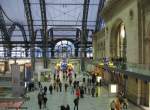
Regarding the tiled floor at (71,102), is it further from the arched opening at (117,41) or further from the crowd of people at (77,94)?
the arched opening at (117,41)

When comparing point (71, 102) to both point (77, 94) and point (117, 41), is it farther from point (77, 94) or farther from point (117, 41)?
point (117, 41)

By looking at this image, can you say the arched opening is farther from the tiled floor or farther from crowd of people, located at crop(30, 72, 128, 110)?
the tiled floor

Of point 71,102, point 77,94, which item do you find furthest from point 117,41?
point 71,102

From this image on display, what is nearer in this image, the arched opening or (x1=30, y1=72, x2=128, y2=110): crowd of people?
(x1=30, y1=72, x2=128, y2=110): crowd of people

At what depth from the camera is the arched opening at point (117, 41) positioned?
44253mm

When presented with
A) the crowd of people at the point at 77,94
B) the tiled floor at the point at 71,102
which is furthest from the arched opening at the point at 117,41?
the tiled floor at the point at 71,102

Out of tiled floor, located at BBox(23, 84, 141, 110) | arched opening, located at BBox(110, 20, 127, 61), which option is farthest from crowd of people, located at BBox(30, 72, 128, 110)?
arched opening, located at BBox(110, 20, 127, 61)

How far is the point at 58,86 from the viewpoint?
44125 mm

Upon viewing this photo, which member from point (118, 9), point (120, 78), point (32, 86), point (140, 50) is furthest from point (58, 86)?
point (140, 50)

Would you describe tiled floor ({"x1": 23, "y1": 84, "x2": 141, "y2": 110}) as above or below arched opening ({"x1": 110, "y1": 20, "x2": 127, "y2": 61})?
below

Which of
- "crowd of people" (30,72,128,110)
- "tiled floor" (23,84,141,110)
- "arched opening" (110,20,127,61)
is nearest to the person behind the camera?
"crowd of people" (30,72,128,110)

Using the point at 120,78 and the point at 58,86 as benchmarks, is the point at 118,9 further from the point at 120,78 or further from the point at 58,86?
the point at 58,86

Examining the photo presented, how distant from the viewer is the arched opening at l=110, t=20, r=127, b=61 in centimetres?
4425

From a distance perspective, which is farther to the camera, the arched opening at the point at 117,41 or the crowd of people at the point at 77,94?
the arched opening at the point at 117,41
